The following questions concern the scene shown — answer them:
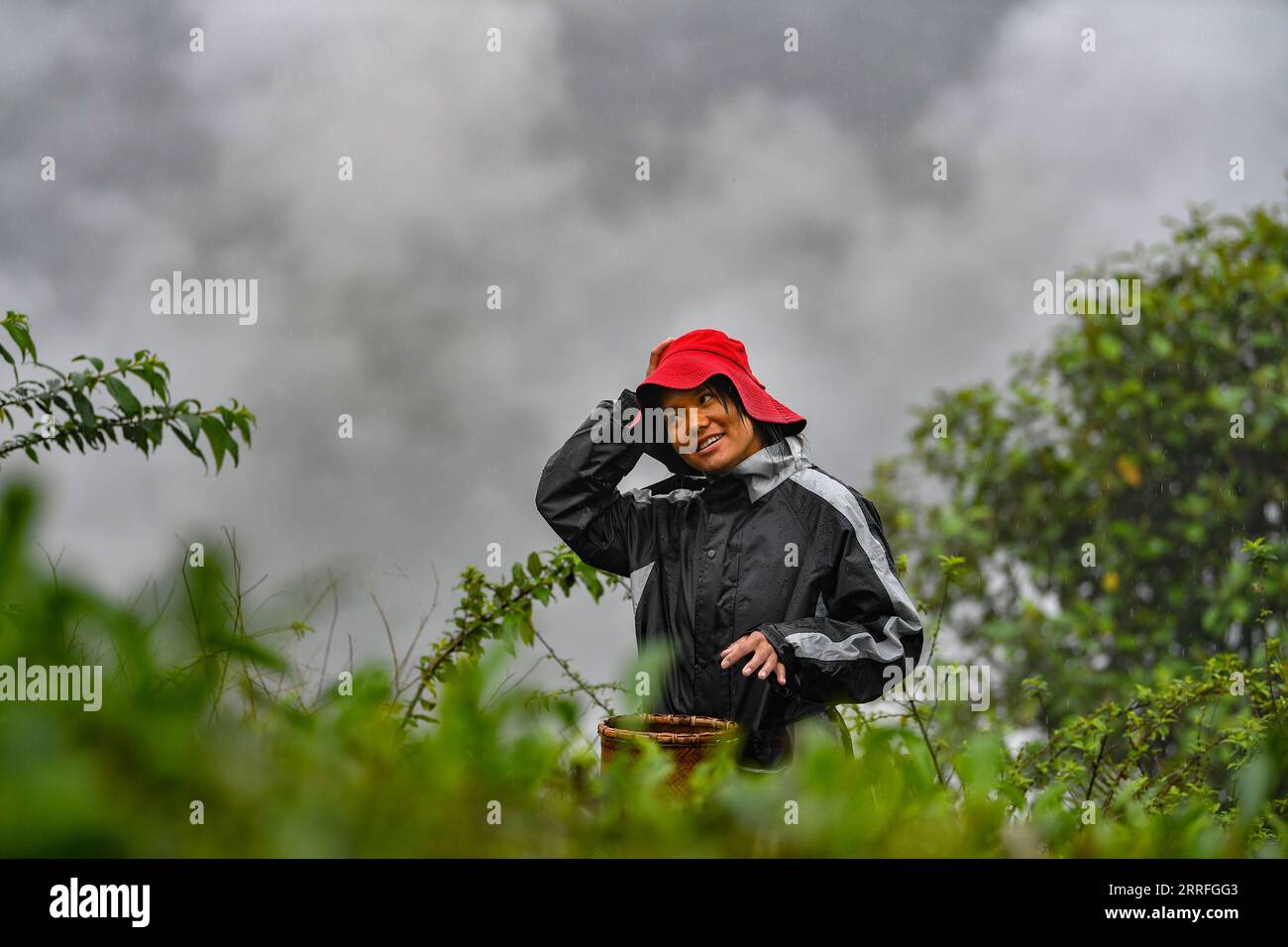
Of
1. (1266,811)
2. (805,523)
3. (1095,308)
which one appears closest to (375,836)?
(805,523)

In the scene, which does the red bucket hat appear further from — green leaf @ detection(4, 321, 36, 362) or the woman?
green leaf @ detection(4, 321, 36, 362)

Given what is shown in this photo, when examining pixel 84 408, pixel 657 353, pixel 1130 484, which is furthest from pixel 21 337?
pixel 1130 484

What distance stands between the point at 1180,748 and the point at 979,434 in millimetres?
1833

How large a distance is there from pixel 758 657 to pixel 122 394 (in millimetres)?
1913

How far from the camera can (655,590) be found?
9.79ft

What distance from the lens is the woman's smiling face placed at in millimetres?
2951

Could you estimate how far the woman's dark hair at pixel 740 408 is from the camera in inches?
118

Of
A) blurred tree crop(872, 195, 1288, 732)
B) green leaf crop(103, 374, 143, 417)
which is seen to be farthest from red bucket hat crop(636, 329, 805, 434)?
blurred tree crop(872, 195, 1288, 732)

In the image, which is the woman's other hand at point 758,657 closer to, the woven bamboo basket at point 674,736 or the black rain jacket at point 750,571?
the black rain jacket at point 750,571

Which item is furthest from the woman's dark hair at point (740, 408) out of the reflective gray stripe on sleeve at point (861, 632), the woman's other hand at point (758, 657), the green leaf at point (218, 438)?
the green leaf at point (218, 438)

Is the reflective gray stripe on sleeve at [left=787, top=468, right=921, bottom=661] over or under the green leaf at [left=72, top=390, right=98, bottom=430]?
under

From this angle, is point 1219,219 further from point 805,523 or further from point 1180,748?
point 805,523

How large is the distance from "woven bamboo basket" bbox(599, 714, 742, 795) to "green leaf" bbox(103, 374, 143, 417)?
5.49 ft

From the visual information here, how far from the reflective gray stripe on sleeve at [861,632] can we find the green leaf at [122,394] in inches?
72.8
